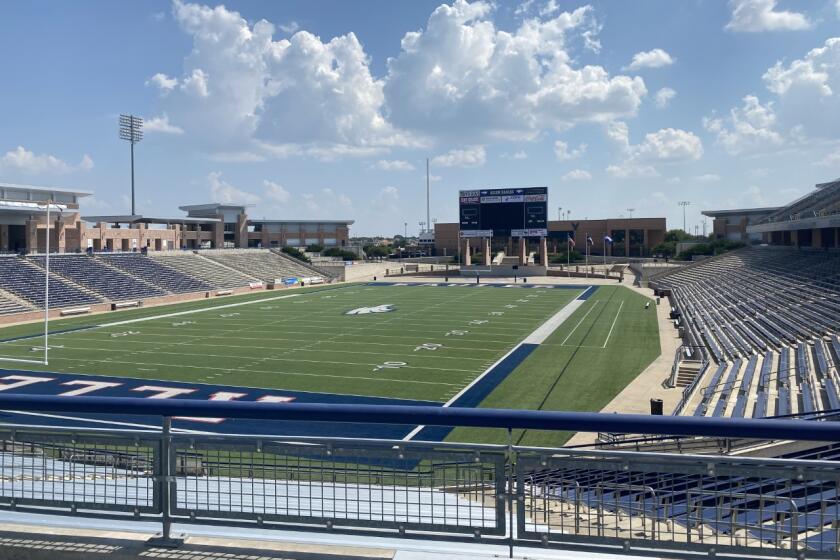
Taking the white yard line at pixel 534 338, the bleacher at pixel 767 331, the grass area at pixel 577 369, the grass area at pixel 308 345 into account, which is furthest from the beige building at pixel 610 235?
the grass area at pixel 577 369

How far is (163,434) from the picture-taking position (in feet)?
12.3

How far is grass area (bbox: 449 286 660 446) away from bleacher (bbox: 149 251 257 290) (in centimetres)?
3162

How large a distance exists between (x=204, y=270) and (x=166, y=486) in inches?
2343

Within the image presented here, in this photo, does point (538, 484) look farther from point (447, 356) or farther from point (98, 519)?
point (447, 356)

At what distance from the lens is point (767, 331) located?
25.0 metres

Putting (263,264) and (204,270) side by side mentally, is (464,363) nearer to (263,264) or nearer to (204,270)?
(204,270)

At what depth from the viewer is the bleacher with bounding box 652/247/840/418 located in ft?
49.7

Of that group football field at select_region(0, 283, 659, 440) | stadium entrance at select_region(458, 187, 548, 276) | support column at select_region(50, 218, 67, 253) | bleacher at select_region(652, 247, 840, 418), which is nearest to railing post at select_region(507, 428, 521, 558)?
bleacher at select_region(652, 247, 840, 418)

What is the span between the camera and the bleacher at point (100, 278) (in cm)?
4628

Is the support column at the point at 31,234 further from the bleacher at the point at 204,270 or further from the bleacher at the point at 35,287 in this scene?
the bleacher at the point at 204,270

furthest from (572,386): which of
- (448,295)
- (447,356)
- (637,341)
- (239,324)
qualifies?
(448,295)

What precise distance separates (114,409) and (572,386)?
60.7 feet

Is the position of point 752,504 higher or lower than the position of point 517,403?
higher

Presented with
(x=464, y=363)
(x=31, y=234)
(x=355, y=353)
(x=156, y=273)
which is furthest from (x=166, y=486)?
(x=31, y=234)
